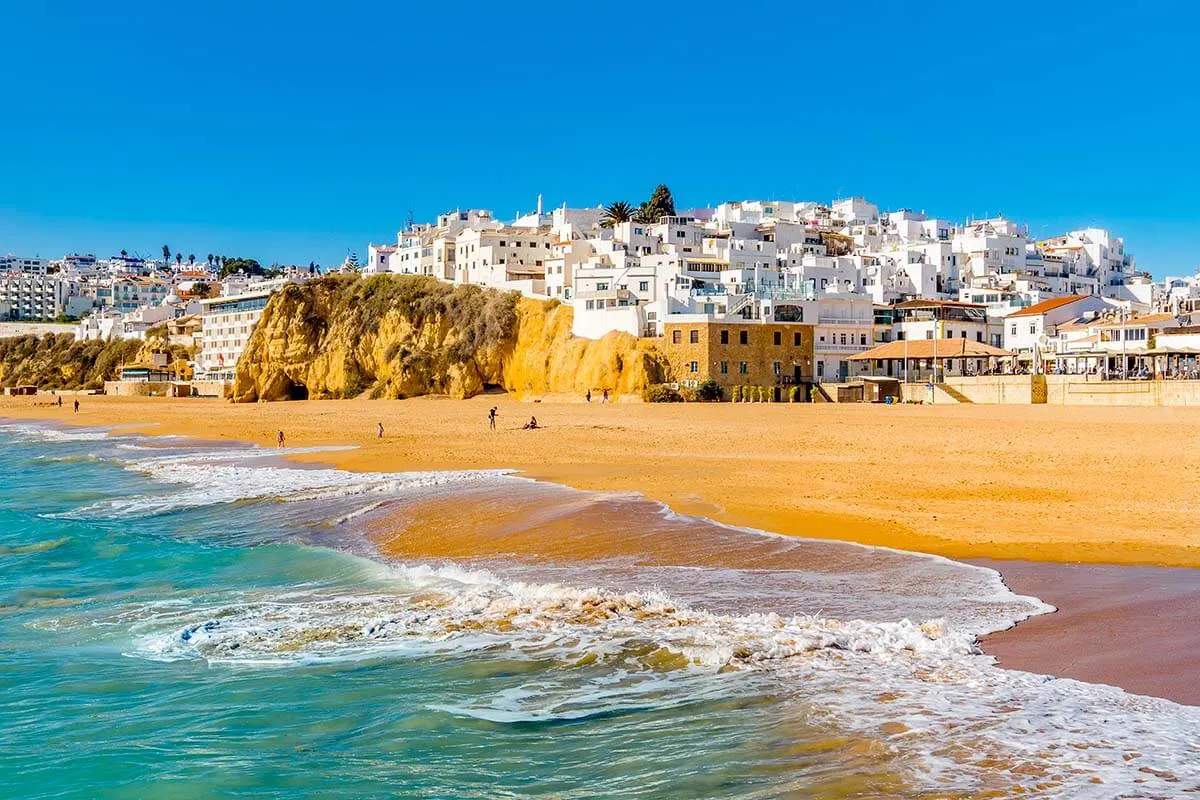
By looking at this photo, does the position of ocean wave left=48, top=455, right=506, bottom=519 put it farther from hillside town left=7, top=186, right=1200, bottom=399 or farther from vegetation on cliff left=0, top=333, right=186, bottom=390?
vegetation on cliff left=0, top=333, right=186, bottom=390

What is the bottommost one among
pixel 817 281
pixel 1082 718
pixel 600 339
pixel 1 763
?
pixel 1 763

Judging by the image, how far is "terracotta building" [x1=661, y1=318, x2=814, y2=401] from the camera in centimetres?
4947

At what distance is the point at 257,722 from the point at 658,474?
14851 mm

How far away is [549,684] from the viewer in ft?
27.0

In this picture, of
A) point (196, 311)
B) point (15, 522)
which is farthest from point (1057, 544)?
point (196, 311)

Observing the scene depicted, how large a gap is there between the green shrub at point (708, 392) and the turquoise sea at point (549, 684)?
111 ft

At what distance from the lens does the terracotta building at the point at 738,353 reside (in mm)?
49469

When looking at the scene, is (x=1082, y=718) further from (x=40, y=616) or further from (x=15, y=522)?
(x=15, y=522)

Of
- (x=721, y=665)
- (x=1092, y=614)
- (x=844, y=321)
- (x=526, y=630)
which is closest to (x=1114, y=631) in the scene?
(x=1092, y=614)

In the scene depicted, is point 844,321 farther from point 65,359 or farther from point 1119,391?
point 65,359

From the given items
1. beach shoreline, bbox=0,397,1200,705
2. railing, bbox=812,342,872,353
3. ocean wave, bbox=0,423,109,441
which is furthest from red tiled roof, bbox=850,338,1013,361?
ocean wave, bbox=0,423,109,441

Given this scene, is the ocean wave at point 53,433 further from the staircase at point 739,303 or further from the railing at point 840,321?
the railing at point 840,321

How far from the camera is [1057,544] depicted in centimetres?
1266

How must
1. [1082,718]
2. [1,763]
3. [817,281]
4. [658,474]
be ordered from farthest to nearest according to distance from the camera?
[817,281] < [658,474] < [1,763] < [1082,718]
